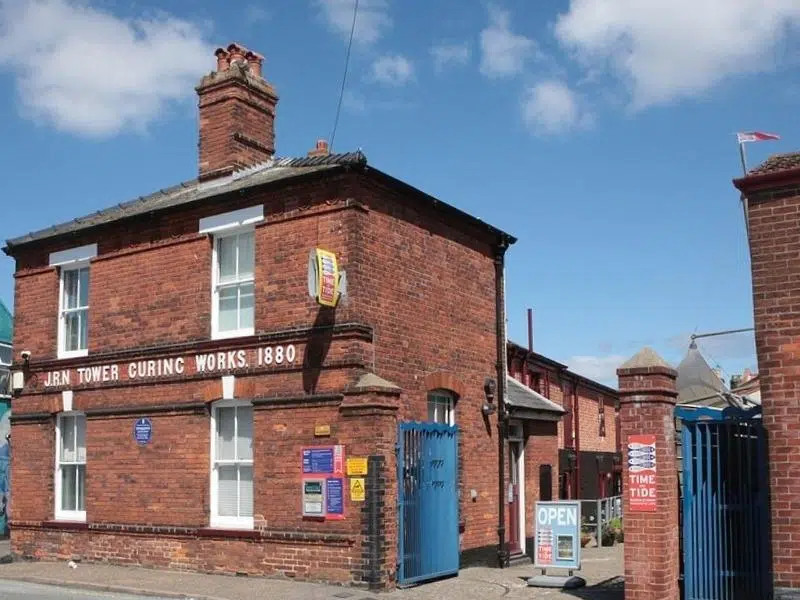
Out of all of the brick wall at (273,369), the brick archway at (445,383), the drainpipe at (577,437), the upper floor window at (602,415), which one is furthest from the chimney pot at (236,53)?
the upper floor window at (602,415)

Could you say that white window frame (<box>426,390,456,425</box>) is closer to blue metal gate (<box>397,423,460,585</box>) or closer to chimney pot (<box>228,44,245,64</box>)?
blue metal gate (<box>397,423,460,585</box>)

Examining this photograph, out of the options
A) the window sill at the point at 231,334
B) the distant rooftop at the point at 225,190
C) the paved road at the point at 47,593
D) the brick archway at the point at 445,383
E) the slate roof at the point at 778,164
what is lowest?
the paved road at the point at 47,593

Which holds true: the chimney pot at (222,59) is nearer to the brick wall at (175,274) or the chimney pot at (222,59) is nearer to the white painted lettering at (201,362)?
the brick wall at (175,274)

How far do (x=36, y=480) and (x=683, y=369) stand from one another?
12.0m

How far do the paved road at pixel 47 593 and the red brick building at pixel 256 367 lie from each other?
168 cm

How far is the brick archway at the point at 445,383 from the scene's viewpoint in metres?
15.1

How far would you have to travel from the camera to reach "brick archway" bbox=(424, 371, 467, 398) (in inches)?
593

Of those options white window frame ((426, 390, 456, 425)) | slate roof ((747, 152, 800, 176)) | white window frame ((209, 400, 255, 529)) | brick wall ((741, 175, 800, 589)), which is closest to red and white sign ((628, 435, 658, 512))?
brick wall ((741, 175, 800, 589))

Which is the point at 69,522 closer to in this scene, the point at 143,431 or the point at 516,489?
the point at 143,431

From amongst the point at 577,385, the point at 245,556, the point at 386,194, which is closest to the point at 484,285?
the point at 386,194

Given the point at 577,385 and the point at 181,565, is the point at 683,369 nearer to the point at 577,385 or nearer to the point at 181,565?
the point at 181,565

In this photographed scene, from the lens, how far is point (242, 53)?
62.0 feet

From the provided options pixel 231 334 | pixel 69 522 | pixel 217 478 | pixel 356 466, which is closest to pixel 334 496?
pixel 356 466

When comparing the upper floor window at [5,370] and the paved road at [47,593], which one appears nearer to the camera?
the paved road at [47,593]
